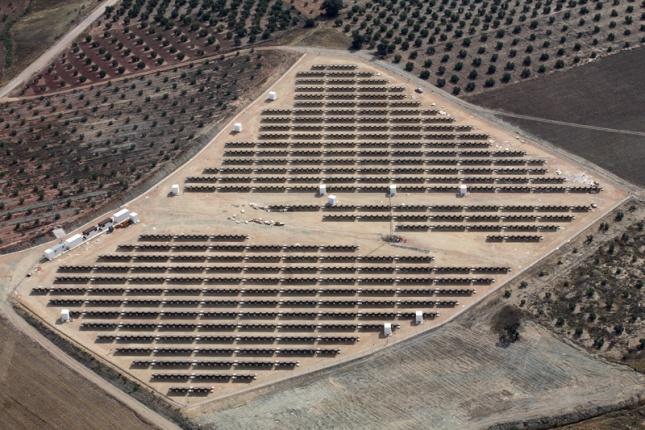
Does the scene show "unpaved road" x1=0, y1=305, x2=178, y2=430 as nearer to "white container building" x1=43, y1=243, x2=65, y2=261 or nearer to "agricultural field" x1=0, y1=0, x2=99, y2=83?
"white container building" x1=43, y1=243, x2=65, y2=261

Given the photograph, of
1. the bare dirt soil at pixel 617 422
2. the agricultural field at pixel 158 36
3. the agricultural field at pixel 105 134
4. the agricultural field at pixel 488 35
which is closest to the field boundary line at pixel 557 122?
the agricultural field at pixel 488 35

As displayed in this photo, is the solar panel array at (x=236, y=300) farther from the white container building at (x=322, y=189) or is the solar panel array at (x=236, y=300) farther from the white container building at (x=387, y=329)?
the white container building at (x=322, y=189)

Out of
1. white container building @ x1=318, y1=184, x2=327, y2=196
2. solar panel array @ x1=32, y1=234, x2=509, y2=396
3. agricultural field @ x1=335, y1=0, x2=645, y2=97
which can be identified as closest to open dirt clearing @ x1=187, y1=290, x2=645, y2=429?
solar panel array @ x1=32, y1=234, x2=509, y2=396

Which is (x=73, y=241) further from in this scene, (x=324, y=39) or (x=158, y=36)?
(x=324, y=39)

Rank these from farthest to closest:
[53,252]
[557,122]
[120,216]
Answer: [557,122] → [120,216] → [53,252]

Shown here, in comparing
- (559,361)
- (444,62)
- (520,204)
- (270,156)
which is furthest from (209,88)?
(559,361)

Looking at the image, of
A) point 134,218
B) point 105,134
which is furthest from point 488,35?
point 134,218
